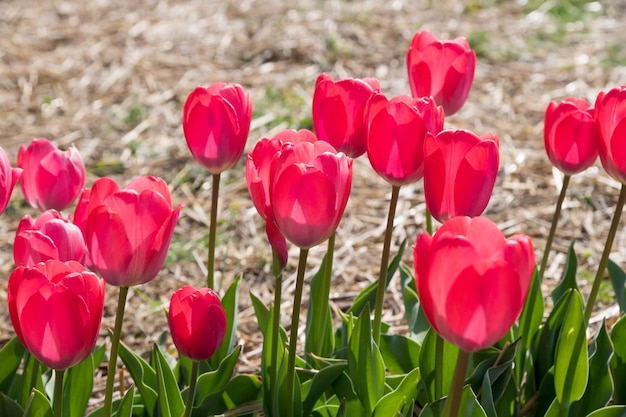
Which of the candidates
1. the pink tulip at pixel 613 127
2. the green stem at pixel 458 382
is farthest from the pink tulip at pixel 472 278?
the pink tulip at pixel 613 127

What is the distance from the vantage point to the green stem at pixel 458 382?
118cm

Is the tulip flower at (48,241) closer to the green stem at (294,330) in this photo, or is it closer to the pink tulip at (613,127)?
the green stem at (294,330)

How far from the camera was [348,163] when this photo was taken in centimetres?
137

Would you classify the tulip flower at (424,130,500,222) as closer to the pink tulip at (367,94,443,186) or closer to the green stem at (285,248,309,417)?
the pink tulip at (367,94,443,186)

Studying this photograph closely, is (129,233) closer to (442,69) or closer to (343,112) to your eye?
(343,112)

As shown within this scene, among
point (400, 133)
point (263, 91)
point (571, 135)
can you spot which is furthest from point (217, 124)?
point (263, 91)

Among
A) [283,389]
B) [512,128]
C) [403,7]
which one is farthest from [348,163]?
[403,7]

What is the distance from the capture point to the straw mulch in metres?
2.96

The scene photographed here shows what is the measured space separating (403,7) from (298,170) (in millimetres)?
4276

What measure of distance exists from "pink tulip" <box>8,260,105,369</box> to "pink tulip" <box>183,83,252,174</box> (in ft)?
1.41

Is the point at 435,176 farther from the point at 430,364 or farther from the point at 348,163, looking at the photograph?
the point at 430,364

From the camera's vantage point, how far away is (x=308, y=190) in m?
1.31

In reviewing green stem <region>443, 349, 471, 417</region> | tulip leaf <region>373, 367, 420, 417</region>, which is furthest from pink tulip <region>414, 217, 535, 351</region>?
tulip leaf <region>373, 367, 420, 417</region>

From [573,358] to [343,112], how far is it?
567 mm
